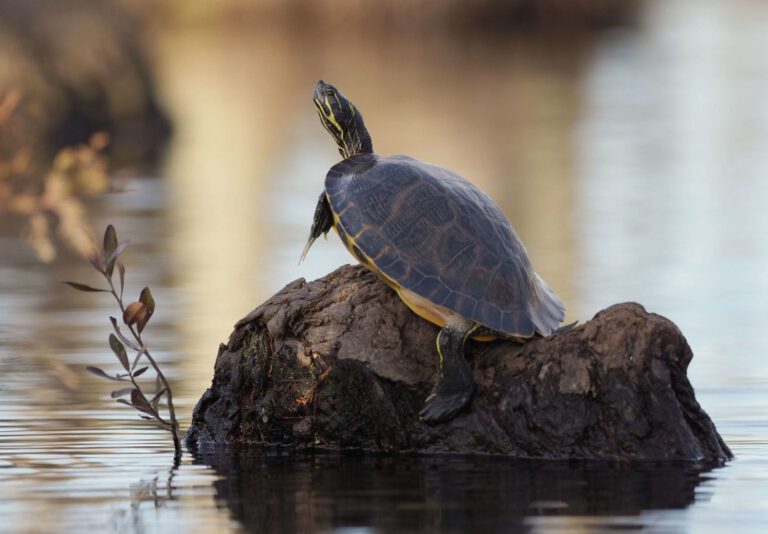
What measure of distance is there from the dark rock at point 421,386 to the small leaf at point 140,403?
340 mm

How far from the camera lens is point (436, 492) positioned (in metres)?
5.58

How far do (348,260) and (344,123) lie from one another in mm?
5644

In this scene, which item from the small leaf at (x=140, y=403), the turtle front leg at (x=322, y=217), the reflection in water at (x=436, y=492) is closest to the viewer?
the reflection in water at (x=436, y=492)

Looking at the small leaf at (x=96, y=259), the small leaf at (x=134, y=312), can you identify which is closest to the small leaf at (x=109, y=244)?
the small leaf at (x=96, y=259)

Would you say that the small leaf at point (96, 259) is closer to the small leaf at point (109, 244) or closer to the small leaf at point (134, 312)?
the small leaf at point (109, 244)

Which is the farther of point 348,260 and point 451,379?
point 348,260

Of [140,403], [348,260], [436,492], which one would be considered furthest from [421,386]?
[348,260]

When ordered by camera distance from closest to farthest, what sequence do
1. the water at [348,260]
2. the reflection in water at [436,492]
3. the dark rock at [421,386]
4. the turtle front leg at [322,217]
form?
the reflection in water at [436,492]
the water at [348,260]
the dark rock at [421,386]
the turtle front leg at [322,217]

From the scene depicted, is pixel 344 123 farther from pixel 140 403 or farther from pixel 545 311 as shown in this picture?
pixel 140 403

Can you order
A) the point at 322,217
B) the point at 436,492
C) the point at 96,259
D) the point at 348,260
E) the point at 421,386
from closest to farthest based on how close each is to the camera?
the point at 436,492, the point at 96,259, the point at 421,386, the point at 322,217, the point at 348,260

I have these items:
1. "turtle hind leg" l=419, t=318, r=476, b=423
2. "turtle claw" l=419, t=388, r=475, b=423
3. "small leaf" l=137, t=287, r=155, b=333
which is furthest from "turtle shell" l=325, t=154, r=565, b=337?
"small leaf" l=137, t=287, r=155, b=333

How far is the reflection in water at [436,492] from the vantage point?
203 inches

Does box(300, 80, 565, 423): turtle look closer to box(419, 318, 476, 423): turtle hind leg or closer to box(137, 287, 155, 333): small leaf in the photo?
box(419, 318, 476, 423): turtle hind leg

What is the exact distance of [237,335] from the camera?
22.2 ft
